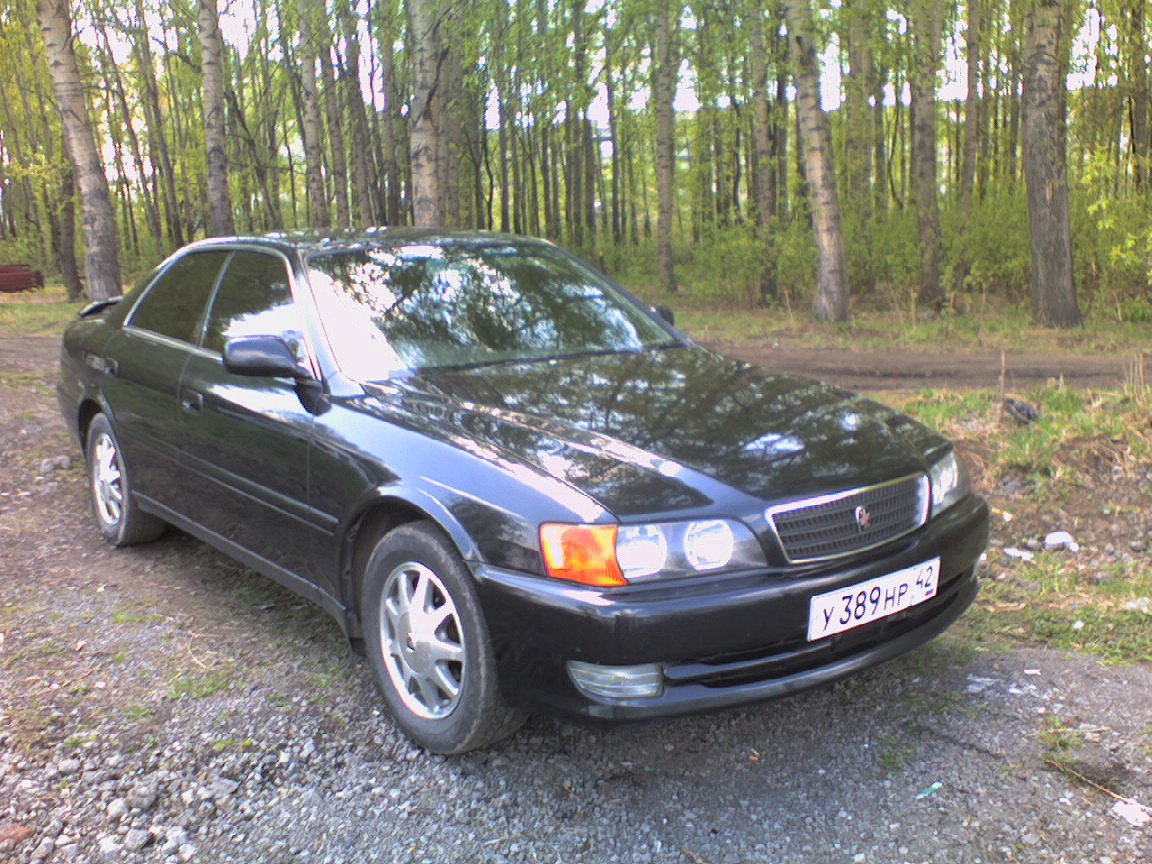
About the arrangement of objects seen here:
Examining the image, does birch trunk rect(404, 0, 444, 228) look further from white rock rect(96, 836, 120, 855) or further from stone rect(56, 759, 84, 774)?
white rock rect(96, 836, 120, 855)

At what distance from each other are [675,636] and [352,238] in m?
2.36

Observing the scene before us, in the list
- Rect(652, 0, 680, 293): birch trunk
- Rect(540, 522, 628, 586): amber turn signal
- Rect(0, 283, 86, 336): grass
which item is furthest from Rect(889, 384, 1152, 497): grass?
Rect(0, 283, 86, 336): grass

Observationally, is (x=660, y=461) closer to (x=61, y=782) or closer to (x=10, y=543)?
(x=61, y=782)

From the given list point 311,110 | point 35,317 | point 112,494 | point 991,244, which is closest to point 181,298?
point 112,494

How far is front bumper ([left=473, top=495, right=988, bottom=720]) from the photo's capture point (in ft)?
8.30

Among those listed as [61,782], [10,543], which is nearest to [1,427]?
[10,543]

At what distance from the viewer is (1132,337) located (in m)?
11.6

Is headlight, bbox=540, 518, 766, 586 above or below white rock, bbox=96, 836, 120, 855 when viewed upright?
above

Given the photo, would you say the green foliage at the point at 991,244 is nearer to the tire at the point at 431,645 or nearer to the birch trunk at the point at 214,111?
the birch trunk at the point at 214,111

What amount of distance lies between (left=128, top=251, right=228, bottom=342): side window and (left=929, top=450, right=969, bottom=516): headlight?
296 cm

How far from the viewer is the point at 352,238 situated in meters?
4.13

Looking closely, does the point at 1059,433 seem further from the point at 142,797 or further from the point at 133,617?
the point at 142,797

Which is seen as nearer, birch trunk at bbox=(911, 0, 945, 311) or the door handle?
the door handle

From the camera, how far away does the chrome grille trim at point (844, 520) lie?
8.89 ft
